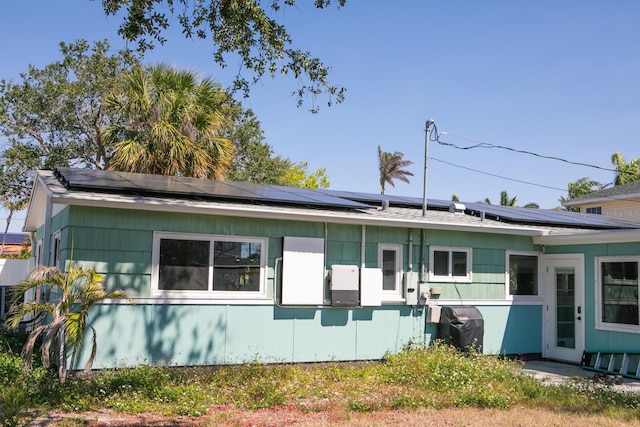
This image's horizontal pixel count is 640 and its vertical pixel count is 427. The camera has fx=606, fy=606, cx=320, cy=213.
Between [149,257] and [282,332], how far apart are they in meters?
2.61

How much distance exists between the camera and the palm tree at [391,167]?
49344mm

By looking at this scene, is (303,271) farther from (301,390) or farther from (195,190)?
(301,390)

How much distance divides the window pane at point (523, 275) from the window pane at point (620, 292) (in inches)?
67.0

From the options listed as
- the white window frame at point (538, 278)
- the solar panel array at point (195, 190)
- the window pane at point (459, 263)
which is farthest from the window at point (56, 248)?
the white window frame at point (538, 278)

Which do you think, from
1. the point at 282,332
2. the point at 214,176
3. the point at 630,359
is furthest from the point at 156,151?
the point at 630,359

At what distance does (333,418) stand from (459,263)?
5.90 metres

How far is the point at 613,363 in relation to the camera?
11266 millimetres

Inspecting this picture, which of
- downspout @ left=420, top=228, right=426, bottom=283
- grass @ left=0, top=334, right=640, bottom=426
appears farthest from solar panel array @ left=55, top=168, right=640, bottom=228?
grass @ left=0, top=334, right=640, bottom=426

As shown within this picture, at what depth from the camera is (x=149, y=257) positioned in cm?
953

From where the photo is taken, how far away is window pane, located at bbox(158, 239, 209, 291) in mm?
9719

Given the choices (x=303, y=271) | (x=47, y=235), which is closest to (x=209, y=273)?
(x=303, y=271)

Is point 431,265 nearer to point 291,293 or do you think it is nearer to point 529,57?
point 291,293

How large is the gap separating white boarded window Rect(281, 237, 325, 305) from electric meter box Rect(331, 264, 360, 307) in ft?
0.71

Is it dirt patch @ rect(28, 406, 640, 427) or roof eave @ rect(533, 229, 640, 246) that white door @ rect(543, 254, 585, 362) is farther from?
dirt patch @ rect(28, 406, 640, 427)
